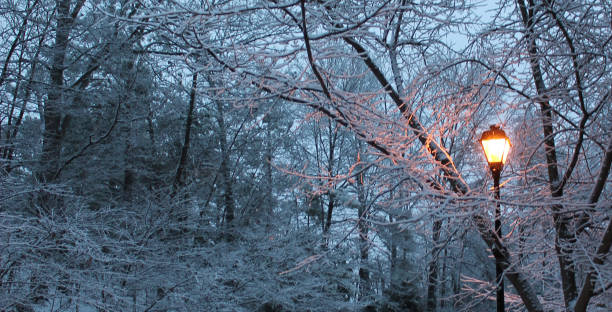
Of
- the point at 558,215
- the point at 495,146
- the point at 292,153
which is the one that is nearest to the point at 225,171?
the point at 292,153

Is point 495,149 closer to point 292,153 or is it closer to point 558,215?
point 558,215

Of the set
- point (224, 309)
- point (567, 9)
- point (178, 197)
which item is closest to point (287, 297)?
point (224, 309)

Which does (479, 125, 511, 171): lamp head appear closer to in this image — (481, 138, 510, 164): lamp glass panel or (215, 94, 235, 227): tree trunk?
(481, 138, 510, 164): lamp glass panel

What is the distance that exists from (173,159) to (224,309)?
7154 millimetres

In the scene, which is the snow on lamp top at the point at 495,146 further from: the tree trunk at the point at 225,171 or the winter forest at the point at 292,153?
the tree trunk at the point at 225,171

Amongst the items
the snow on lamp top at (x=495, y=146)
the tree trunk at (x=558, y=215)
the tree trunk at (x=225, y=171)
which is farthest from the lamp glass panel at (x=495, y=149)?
the tree trunk at (x=225, y=171)

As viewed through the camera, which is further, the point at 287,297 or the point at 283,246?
the point at 283,246

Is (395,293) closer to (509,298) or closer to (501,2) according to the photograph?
(509,298)

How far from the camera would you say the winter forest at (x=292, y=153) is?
3977 mm

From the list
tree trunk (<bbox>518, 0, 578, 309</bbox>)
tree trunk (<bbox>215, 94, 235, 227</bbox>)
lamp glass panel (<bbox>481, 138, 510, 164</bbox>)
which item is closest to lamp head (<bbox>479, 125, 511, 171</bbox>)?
lamp glass panel (<bbox>481, 138, 510, 164</bbox>)

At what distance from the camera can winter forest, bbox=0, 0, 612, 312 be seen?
3977mm

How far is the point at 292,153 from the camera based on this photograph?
53.2 feet

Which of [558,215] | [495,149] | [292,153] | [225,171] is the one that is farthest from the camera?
[292,153]

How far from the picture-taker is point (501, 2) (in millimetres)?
5113
